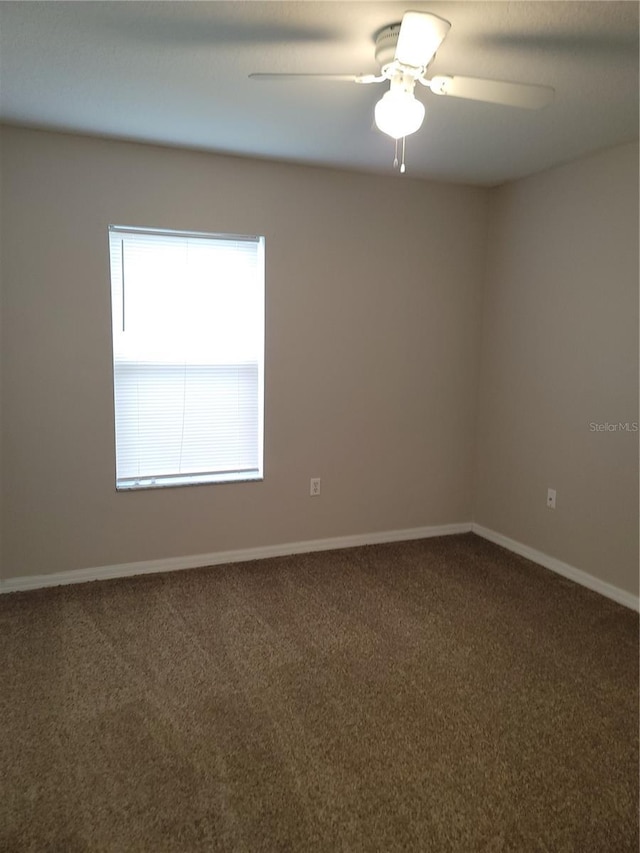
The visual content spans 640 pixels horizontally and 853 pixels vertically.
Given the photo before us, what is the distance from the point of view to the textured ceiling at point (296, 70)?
1.80 metres

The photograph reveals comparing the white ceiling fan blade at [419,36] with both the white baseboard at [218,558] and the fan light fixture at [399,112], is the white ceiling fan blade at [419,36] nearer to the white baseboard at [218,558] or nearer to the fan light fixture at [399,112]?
the fan light fixture at [399,112]

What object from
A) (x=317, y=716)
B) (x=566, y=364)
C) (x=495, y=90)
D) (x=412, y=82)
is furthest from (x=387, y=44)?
(x=317, y=716)

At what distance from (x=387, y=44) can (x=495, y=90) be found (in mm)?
379

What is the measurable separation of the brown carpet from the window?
0.72m

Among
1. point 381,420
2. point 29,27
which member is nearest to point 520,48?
point 29,27

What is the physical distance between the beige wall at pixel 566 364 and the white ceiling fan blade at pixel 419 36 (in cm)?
175

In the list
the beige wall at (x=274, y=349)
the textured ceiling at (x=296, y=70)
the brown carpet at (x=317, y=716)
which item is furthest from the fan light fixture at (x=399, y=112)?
the brown carpet at (x=317, y=716)

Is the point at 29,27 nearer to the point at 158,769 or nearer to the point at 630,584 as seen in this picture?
Result: the point at 158,769

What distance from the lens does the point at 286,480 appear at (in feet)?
12.2

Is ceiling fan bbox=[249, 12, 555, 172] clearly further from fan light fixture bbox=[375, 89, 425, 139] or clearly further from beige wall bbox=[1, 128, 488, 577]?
beige wall bbox=[1, 128, 488, 577]

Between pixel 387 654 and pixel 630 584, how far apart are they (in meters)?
1.44

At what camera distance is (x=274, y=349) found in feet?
11.7

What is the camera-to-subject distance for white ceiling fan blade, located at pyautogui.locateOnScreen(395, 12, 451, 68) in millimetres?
1606

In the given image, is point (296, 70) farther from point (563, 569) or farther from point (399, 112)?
point (563, 569)
